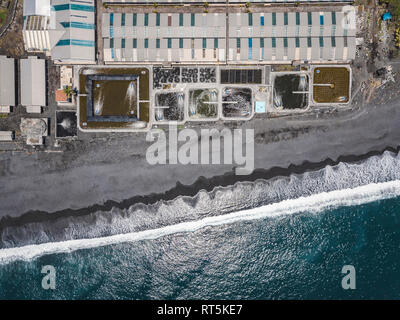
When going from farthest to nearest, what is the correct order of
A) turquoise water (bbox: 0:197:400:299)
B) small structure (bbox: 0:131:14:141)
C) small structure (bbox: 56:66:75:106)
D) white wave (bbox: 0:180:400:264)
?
1. white wave (bbox: 0:180:400:264)
2. turquoise water (bbox: 0:197:400:299)
3. small structure (bbox: 0:131:14:141)
4. small structure (bbox: 56:66:75:106)

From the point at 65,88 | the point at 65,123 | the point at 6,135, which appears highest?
the point at 65,88

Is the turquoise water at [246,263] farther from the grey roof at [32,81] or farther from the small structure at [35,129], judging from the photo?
the grey roof at [32,81]

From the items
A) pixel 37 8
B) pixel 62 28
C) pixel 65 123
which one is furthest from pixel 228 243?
pixel 37 8

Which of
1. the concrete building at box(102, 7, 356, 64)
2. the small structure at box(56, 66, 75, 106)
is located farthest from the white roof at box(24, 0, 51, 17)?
the concrete building at box(102, 7, 356, 64)

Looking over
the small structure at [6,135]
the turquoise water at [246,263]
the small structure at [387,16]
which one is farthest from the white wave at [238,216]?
the small structure at [387,16]

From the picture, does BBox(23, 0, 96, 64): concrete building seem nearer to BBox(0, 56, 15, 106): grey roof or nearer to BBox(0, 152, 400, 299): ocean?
BBox(0, 56, 15, 106): grey roof

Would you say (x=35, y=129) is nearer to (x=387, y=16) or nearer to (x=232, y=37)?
(x=232, y=37)

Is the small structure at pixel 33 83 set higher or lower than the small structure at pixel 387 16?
lower
